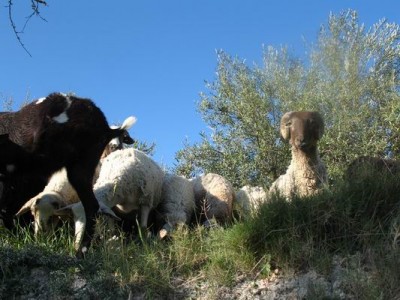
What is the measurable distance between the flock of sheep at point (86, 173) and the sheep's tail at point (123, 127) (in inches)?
0.5

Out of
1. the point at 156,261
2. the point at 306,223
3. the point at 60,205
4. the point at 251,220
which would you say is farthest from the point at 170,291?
the point at 60,205

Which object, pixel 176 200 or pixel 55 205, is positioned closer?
pixel 55 205

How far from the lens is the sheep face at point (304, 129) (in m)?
7.22

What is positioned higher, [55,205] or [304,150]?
[304,150]

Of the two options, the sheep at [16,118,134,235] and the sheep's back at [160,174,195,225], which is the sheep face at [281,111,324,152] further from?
the sheep at [16,118,134,235]

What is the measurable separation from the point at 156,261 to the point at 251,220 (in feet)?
3.35

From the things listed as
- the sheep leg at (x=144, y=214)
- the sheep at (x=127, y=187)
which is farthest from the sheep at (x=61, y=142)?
the sheep leg at (x=144, y=214)

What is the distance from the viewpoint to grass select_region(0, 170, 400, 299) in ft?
17.8

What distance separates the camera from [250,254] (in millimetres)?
5602

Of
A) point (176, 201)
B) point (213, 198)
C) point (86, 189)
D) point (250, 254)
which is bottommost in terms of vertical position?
point (250, 254)

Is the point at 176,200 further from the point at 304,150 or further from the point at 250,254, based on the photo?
the point at 250,254


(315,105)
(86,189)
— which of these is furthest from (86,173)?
(315,105)

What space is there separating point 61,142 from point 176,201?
86.1 inches

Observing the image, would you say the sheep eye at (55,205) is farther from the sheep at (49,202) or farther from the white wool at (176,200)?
the white wool at (176,200)
